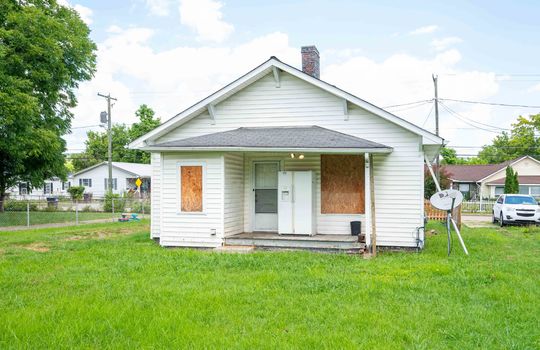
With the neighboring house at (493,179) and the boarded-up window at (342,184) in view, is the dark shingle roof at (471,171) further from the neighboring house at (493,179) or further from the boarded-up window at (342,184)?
the boarded-up window at (342,184)

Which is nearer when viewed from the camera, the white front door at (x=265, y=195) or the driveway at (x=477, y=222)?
the white front door at (x=265, y=195)

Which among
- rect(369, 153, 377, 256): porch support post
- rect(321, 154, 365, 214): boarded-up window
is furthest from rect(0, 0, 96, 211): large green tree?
rect(369, 153, 377, 256): porch support post

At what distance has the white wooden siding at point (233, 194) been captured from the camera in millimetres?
12625

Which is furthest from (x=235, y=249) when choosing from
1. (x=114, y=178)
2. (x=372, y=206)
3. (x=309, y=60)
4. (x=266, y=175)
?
(x=114, y=178)

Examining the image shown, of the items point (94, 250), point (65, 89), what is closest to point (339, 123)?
point (94, 250)

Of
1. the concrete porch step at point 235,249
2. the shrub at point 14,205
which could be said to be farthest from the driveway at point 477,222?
the shrub at point 14,205

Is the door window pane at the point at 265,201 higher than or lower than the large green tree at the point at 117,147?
lower

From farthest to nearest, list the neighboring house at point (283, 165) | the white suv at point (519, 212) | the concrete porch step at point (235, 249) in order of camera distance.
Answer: the white suv at point (519, 212) → the neighboring house at point (283, 165) → the concrete porch step at point (235, 249)

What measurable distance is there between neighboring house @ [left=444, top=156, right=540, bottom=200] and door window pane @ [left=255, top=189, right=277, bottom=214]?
109 ft

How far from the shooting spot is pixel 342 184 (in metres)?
13.2

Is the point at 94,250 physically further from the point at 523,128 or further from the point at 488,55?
the point at 523,128

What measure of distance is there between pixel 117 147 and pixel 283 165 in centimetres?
5410

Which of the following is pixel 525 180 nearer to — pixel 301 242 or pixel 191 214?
pixel 301 242

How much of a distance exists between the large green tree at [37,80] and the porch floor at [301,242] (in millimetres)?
12364
